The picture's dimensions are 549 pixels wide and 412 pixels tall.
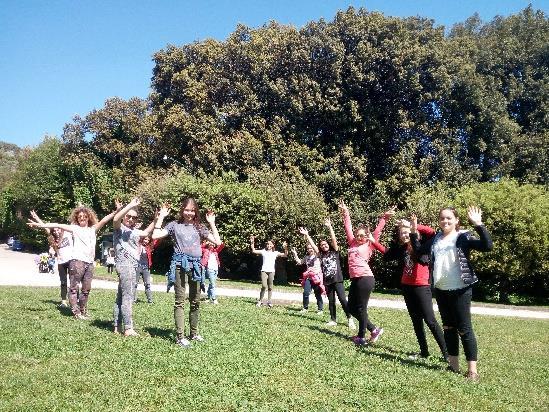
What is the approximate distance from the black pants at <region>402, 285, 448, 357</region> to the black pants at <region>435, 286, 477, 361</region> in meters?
0.61

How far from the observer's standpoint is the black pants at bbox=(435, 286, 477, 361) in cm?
712

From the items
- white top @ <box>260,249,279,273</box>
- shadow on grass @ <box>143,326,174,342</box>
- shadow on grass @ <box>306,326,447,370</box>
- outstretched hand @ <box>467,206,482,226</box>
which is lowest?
shadow on grass @ <box>306,326,447,370</box>

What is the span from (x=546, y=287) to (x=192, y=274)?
27.8 m

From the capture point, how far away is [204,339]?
8.51 metres

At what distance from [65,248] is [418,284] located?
7.40 metres

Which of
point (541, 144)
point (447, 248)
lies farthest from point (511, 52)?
point (447, 248)

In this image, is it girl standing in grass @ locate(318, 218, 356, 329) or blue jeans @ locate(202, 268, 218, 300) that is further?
blue jeans @ locate(202, 268, 218, 300)

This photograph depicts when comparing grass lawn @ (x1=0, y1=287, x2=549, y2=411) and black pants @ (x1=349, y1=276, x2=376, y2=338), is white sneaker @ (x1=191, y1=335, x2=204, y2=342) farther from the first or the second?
black pants @ (x1=349, y1=276, x2=376, y2=338)

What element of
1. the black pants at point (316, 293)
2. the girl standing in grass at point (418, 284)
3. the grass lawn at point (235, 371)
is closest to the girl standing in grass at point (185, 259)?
the grass lawn at point (235, 371)

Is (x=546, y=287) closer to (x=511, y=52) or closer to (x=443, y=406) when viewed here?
(x=511, y=52)

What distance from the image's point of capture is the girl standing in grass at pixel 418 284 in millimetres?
8172

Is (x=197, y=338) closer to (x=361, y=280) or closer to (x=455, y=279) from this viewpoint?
(x=361, y=280)

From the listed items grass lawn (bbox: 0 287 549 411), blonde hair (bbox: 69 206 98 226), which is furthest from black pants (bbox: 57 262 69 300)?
blonde hair (bbox: 69 206 98 226)

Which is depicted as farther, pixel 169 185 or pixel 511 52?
pixel 511 52
